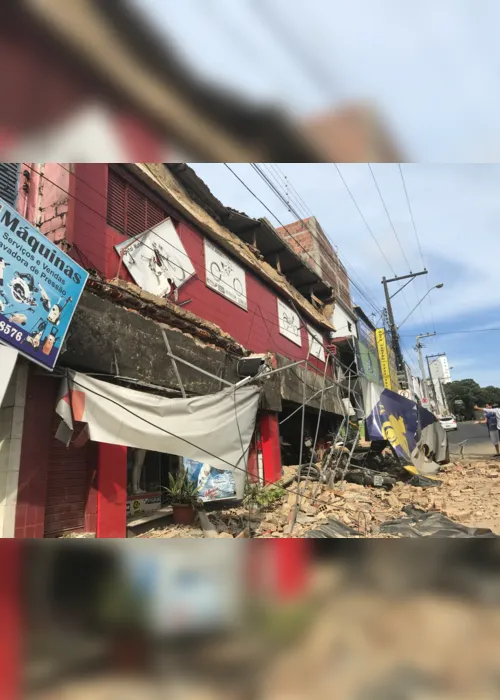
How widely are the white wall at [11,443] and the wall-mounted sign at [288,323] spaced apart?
970cm

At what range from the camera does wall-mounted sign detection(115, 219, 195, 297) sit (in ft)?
24.3

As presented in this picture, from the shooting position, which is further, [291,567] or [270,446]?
[270,446]

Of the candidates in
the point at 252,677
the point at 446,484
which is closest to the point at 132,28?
the point at 252,677

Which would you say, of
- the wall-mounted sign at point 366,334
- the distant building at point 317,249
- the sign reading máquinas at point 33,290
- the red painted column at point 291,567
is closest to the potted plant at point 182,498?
the sign reading máquinas at point 33,290

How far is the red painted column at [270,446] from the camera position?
10.7 m

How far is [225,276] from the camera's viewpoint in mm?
10719

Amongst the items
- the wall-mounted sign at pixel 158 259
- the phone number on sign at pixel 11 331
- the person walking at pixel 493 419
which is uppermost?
the wall-mounted sign at pixel 158 259

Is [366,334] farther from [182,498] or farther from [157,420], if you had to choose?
[157,420]

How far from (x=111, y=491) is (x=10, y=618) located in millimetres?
3921

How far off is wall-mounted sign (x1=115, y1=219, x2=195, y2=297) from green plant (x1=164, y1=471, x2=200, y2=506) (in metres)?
3.35

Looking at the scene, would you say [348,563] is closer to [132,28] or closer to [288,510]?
[132,28]

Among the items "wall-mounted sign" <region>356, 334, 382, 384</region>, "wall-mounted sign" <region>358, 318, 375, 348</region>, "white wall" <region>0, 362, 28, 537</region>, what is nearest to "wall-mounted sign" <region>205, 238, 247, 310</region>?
"white wall" <region>0, 362, 28, 537</region>

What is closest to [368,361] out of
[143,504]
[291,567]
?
[143,504]

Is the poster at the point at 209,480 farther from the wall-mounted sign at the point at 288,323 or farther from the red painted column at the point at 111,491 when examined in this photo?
the wall-mounted sign at the point at 288,323
